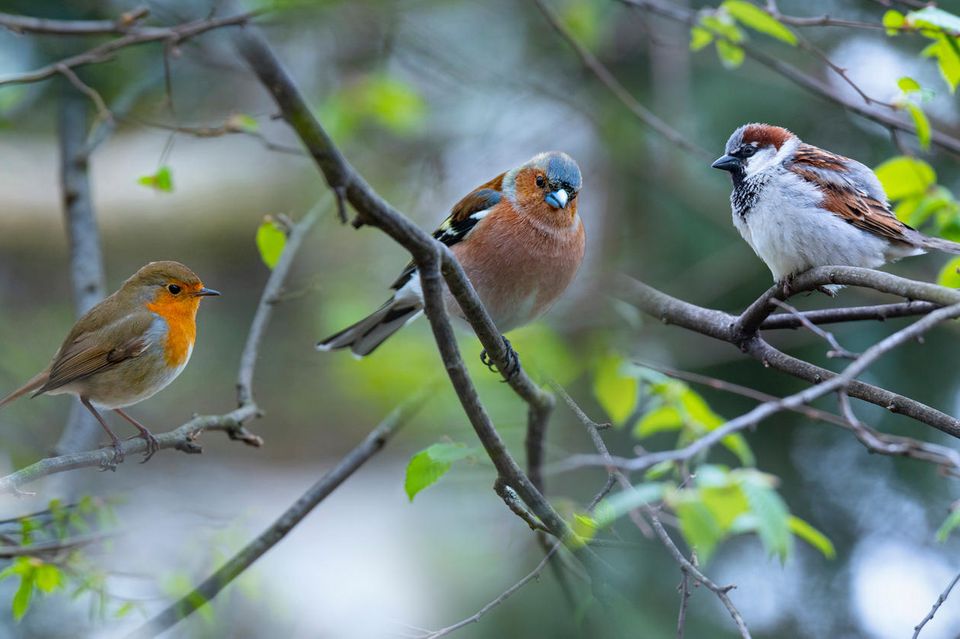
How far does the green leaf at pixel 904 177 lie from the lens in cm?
284

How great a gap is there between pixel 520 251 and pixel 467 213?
15.3 inches

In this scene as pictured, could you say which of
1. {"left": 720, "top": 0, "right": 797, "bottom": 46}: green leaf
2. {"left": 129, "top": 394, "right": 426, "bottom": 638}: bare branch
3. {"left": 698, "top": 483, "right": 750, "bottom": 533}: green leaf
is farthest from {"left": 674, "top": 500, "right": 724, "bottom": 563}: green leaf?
{"left": 720, "top": 0, "right": 797, "bottom": 46}: green leaf

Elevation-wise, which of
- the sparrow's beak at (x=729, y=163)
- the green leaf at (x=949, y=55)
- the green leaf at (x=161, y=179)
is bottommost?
the sparrow's beak at (x=729, y=163)

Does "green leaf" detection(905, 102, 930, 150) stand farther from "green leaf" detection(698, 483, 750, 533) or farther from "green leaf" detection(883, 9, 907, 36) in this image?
"green leaf" detection(698, 483, 750, 533)

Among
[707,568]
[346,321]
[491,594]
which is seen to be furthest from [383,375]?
[707,568]

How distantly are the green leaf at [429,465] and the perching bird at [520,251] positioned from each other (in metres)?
1.06

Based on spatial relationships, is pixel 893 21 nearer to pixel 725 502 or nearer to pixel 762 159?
pixel 762 159

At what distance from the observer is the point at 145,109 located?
488cm

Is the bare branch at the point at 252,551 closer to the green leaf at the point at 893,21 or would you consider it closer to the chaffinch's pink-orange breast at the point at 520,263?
the chaffinch's pink-orange breast at the point at 520,263

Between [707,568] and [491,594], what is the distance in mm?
983

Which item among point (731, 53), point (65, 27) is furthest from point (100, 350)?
point (731, 53)

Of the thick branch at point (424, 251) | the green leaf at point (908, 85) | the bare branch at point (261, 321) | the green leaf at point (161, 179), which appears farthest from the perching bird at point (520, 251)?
the green leaf at point (908, 85)

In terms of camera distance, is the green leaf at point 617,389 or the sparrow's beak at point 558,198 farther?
the sparrow's beak at point 558,198

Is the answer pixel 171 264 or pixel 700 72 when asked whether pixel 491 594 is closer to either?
pixel 171 264
